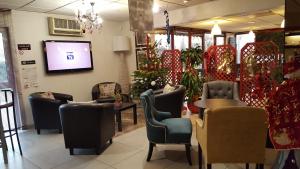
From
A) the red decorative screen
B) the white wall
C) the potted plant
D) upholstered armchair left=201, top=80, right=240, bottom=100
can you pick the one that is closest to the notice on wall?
the white wall

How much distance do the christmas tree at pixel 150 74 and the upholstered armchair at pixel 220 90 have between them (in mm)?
1225

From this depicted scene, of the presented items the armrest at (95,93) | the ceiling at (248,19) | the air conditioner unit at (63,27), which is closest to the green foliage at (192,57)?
the ceiling at (248,19)

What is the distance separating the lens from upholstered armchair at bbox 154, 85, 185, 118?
4180 millimetres

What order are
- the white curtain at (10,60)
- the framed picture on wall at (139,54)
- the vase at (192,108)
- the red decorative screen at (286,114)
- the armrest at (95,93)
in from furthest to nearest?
the framed picture on wall at (139,54)
the armrest at (95,93)
the vase at (192,108)
the white curtain at (10,60)
the red decorative screen at (286,114)

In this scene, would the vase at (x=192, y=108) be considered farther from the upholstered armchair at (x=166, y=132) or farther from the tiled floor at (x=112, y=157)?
the upholstered armchair at (x=166, y=132)

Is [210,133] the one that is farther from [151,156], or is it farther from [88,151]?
[88,151]

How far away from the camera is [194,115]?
5.27 m

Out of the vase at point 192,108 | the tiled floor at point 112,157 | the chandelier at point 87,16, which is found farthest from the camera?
the vase at point 192,108

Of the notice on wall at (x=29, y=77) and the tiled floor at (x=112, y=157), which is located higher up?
the notice on wall at (x=29, y=77)

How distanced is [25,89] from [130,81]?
2933 mm

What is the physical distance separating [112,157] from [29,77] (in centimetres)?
290

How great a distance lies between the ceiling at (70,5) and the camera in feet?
14.2

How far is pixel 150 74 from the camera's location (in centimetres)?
533

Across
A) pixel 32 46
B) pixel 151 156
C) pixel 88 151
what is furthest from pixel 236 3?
pixel 32 46
